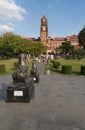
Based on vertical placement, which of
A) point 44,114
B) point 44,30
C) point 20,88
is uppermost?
point 44,30

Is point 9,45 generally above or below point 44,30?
below

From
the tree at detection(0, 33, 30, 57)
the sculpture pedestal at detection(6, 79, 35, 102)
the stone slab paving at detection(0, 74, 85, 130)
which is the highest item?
the tree at detection(0, 33, 30, 57)

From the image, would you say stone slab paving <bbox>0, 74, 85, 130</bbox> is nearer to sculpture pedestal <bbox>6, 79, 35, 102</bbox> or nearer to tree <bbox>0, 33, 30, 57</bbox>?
sculpture pedestal <bbox>6, 79, 35, 102</bbox>

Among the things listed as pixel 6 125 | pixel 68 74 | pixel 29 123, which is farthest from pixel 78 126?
pixel 68 74

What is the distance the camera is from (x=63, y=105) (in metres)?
8.52

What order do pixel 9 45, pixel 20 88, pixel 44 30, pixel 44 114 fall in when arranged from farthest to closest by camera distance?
1. pixel 44 30
2. pixel 9 45
3. pixel 20 88
4. pixel 44 114

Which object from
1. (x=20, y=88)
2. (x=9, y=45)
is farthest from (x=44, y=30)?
(x=20, y=88)

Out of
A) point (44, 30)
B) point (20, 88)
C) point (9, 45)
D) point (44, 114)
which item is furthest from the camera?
point (44, 30)

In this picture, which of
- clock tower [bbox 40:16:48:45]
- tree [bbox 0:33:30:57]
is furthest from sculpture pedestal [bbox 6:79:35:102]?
clock tower [bbox 40:16:48:45]

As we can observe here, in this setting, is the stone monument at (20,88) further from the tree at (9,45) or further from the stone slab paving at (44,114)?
the tree at (9,45)

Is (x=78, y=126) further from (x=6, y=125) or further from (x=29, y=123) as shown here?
(x=6, y=125)

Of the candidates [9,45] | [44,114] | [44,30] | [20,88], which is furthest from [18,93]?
[44,30]

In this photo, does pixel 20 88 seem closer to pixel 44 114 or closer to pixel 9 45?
pixel 44 114

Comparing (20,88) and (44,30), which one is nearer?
(20,88)
